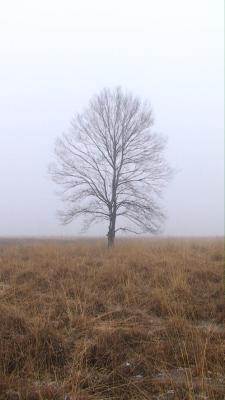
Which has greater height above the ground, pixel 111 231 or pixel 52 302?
pixel 111 231

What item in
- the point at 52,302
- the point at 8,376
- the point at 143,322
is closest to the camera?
the point at 8,376

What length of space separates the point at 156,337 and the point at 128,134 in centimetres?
1938

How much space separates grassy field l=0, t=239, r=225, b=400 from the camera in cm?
459

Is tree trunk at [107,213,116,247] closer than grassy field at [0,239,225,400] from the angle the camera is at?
No

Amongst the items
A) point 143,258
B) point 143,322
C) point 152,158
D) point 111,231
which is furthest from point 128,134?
point 143,322

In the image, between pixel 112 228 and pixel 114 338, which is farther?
pixel 112 228

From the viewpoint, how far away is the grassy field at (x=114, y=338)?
4.59m

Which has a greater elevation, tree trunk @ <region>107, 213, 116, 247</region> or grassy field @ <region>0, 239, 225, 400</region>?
tree trunk @ <region>107, 213, 116, 247</region>

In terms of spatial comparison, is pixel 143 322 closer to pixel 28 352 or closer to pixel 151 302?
pixel 151 302

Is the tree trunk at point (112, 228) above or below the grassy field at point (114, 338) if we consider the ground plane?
above

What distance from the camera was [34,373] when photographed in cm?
491

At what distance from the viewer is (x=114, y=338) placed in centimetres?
585

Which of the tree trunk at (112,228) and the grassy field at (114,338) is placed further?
the tree trunk at (112,228)

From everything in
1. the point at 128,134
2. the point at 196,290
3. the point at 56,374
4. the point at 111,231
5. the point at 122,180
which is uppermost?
the point at 128,134
